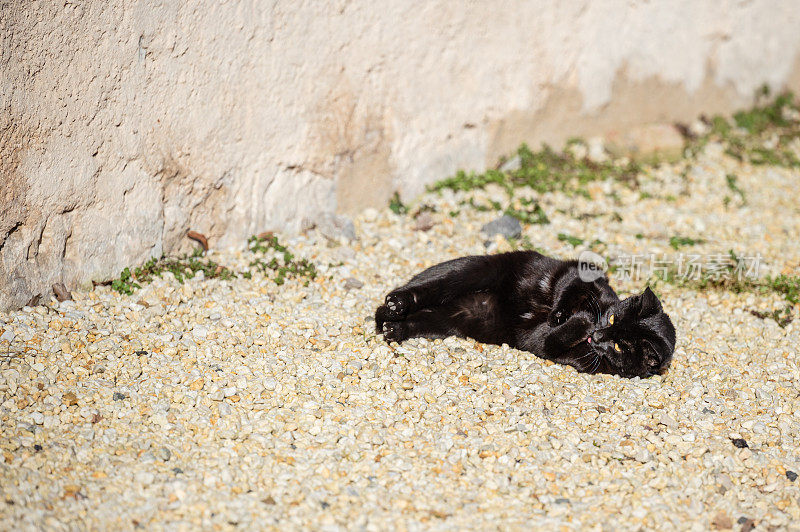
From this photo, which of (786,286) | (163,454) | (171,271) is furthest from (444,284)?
(786,286)

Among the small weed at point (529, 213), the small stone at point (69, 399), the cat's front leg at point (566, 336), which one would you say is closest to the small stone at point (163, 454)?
the small stone at point (69, 399)

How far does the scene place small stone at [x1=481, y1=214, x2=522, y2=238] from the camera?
20.2 ft

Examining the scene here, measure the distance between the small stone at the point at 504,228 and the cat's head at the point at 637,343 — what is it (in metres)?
1.57

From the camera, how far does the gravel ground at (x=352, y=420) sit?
3531 millimetres

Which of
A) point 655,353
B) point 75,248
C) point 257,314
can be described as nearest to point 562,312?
point 655,353

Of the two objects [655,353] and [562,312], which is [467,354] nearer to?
[562,312]

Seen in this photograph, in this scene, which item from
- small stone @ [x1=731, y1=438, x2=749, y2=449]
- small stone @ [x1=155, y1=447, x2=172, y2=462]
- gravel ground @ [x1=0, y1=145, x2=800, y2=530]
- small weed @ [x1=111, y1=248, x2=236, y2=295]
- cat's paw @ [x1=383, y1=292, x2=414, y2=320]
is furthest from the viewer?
small weed @ [x1=111, y1=248, x2=236, y2=295]

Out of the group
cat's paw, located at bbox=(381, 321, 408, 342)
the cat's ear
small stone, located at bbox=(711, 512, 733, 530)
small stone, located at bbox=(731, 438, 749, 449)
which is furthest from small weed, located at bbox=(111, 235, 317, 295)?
small stone, located at bbox=(711, 512, 733, 530)

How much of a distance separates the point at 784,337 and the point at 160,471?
428 centimetres

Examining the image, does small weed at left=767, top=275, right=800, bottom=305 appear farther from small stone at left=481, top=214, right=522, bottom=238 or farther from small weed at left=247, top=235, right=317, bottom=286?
small weed at left=247, top=235, right=317, bottom=286

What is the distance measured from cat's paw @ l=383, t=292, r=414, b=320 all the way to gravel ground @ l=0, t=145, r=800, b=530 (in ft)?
0.69

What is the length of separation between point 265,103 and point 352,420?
2.59 m

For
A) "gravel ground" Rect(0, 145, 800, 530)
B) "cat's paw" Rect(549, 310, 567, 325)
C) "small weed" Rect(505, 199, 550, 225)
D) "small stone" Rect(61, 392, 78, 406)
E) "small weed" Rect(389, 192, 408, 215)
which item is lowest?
"gravel ground" Rect(0, 145, 800, 530)

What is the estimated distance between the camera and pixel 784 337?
207 inches
